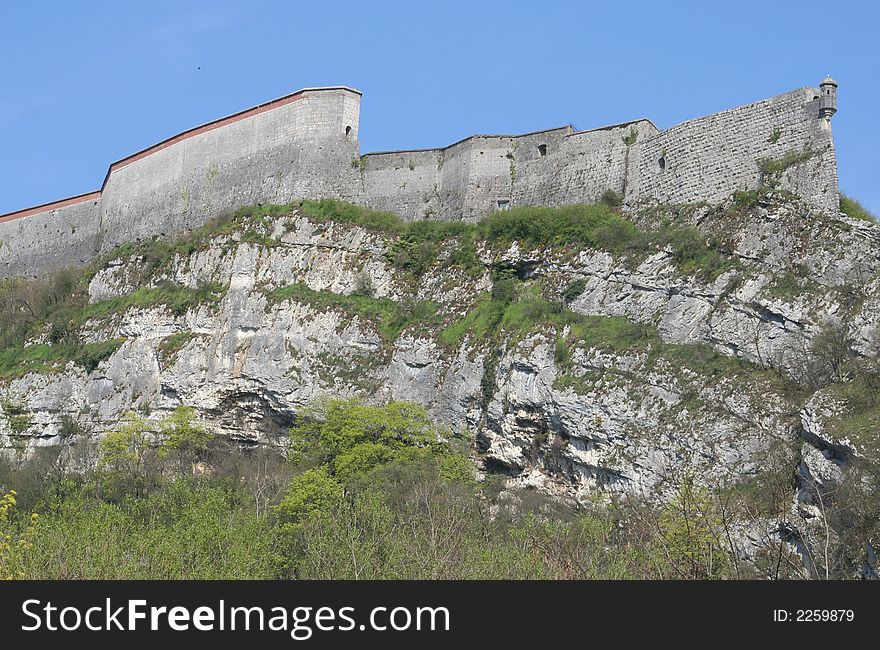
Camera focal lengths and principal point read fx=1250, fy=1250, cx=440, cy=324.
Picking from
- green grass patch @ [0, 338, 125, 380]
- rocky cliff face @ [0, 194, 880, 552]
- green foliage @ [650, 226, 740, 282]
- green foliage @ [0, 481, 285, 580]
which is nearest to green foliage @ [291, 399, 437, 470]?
rocky cliff face @ [0, 194, 880, 552]

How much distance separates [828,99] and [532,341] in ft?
36.6

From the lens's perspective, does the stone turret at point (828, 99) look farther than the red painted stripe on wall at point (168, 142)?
No

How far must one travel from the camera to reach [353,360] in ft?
139

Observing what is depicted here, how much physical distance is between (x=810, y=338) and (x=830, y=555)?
27.5ft

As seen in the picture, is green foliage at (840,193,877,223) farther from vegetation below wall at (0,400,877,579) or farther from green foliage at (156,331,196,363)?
green foliage at (156,331,196,363)

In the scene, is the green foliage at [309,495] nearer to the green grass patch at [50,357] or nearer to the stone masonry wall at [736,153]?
the green grass patch at [50,357]

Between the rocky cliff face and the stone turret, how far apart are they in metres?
2.68

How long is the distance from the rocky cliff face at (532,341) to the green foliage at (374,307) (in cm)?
8

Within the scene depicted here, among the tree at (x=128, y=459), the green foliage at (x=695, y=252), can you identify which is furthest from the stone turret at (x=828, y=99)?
the tree at (x=128, y=459)

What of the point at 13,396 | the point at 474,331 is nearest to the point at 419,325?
the point at 474,331

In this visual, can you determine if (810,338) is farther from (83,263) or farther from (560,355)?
(83,263)

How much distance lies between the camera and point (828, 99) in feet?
118

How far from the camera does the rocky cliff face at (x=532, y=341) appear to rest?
108 ft

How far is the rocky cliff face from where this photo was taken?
32.9 metres
